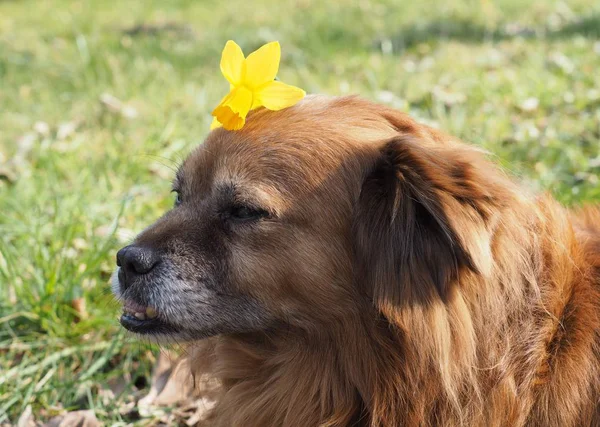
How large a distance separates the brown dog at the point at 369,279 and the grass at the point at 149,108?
3.04 ft

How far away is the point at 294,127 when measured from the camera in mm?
2549

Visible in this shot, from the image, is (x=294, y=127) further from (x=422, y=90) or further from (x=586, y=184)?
(x=422, y=90)

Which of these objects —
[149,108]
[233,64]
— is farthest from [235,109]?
[149,108]

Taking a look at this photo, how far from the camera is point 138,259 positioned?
2.52 metres

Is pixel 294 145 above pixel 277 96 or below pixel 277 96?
below

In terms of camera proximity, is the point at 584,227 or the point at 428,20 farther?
the point at 428,20

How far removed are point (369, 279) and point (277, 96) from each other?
2.38ft

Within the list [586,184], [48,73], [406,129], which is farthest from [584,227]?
[48,73]

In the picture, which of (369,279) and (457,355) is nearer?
(457,355)

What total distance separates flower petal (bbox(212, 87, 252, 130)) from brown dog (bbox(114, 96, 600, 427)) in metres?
0.04

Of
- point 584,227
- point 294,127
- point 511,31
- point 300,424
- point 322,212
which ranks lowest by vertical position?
point 511,31

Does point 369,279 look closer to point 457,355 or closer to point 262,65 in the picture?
point 457,355

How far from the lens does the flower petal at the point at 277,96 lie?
2.56 meters

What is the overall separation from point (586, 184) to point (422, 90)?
6.64 ft
